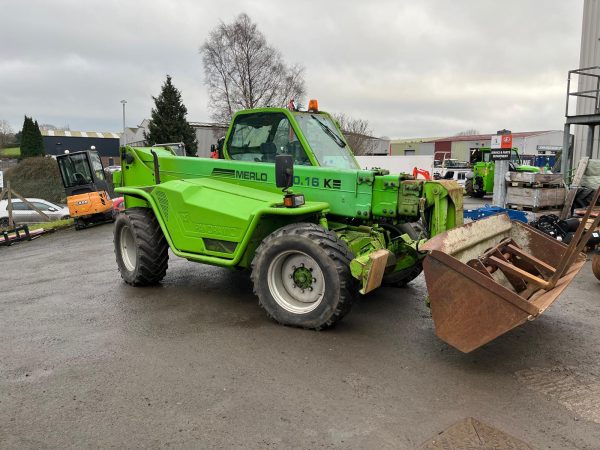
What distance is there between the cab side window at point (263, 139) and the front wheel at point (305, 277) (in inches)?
51.6

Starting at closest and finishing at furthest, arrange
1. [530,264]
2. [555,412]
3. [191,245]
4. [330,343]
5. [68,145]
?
[555,412]
[330,343]
[530,264]
[191,245]
[68,145]

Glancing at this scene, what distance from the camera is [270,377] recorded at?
4.00 metres

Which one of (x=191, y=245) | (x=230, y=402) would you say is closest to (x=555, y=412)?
(x=230, y=402)

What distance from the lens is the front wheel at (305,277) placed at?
4.63 metres

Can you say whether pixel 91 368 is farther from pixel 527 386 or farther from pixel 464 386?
pixel 527 386

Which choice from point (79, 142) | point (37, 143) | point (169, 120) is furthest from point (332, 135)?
point (79, 142)

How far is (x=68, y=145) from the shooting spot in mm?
65062

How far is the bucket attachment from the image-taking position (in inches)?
148

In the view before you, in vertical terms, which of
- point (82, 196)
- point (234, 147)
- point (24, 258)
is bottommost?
point (24, 258)

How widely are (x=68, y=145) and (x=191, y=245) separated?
6699 centimetres

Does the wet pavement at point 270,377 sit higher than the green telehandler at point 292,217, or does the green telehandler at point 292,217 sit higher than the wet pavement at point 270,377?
the green telehandler at point 292,217

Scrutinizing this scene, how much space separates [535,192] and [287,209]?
29.0 ft

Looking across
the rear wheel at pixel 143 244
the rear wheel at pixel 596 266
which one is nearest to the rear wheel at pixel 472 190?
the rear wheel at pixel 596 266

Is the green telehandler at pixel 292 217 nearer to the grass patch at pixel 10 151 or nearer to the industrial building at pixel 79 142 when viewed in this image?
the industrial building at pixel 79 142
